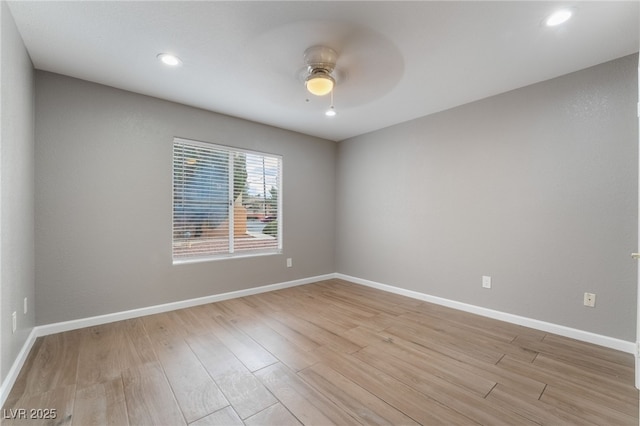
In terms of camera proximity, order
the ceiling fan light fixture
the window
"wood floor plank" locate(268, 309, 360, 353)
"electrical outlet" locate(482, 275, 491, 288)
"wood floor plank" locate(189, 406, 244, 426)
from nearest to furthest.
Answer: "wood floor plank" locate(189, 406, 244, 426), the ceiling fan light fixture, "wood floor plank" locate(268, 309, 360, 353), "electrical outlet" locate(482, 275, 491, 288), the window

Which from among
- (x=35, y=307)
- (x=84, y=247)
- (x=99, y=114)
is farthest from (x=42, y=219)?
(x=99, y=114)

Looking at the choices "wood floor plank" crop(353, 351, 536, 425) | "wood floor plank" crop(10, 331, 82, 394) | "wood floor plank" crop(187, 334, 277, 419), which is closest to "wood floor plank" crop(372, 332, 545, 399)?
"wood floor plank" crop(353, 351, 536, 425)

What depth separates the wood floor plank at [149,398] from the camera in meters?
1.46

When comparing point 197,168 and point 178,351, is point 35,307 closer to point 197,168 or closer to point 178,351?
point 178,351

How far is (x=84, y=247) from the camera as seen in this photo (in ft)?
8.62

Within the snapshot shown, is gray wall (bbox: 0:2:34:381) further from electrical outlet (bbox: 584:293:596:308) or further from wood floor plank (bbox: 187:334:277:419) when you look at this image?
electrical outlet (bbox: 584:293:596:308)

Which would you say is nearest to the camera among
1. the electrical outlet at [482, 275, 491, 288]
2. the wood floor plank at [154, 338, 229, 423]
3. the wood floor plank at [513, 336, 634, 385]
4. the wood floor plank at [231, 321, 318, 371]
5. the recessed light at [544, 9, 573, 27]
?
the wood floor plank at [154, 338, 229, 423]

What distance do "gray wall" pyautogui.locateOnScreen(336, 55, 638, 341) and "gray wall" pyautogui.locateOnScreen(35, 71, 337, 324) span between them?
246 cm

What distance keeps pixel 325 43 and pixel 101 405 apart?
2.79 m

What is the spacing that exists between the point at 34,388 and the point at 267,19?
2.85m

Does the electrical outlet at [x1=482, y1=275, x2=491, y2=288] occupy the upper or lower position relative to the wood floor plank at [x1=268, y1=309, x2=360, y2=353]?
upper

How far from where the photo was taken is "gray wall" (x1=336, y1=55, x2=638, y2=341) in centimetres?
224

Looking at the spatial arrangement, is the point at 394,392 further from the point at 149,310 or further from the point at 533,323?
the point at 149,310

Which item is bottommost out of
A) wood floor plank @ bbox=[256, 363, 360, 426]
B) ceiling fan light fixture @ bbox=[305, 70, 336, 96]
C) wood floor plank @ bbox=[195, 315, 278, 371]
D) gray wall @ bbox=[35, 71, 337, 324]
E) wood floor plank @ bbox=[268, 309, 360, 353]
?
wood floor plank @ bbox=[268, 309, 360, 353]
